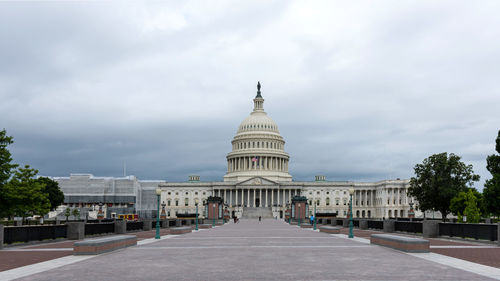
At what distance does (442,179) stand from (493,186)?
2848cm

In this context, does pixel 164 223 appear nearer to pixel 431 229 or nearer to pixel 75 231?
pixel 75 231

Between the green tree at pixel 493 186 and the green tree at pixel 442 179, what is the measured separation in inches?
1018

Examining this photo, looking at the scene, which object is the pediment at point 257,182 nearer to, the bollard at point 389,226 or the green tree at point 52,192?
the green tree at point 52,192

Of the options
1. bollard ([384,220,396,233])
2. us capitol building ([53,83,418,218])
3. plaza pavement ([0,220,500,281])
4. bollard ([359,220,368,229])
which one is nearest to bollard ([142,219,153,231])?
bollard ([359,220,368,229])

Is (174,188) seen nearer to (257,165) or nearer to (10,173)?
(257,165)

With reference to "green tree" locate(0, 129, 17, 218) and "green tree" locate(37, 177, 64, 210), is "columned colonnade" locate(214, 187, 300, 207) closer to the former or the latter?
"green tree" locate(37, 177, 64, 210)

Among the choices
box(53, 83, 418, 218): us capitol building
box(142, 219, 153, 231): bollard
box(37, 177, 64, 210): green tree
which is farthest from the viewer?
box(53, 83, 418, 218): us capitol building

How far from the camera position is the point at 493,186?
2520 inches

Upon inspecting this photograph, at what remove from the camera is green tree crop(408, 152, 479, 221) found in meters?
92.5

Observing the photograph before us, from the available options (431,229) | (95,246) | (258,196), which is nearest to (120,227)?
(95,246)

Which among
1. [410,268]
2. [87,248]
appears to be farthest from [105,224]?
[410,268]

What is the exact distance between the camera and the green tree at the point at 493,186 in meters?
63.4

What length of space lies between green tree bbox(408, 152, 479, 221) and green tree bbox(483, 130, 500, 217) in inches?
1018

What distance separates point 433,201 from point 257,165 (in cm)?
10784
